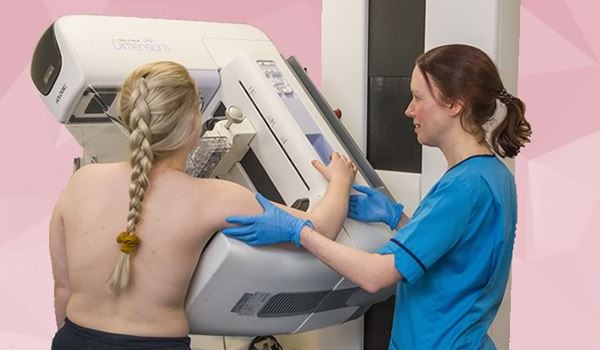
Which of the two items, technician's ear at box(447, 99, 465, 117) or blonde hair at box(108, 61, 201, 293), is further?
technician's ear at box(447, 99, 465, 117)

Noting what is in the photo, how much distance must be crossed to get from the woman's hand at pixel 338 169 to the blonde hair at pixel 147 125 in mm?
532

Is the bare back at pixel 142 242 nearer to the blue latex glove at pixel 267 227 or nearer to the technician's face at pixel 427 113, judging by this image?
the blue latex glove at pixel 267 227

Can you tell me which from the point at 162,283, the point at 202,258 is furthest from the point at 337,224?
the point at 162,283

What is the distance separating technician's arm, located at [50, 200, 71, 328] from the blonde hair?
247 millimetres

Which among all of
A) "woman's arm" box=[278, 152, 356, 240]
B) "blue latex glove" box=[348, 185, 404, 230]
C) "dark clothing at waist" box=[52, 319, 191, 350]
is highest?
"woman's arm" box=[278, 152, 356, 240]

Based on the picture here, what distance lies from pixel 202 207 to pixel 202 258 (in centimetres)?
15

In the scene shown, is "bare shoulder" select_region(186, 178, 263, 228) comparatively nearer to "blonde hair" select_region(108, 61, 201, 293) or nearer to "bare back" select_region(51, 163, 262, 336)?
"bare back" select_region(51, 163, 262, 336)

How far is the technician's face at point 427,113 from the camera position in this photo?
5.41 ft

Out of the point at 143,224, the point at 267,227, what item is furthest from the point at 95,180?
the point at 267,227

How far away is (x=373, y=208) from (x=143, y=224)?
2.43 ft

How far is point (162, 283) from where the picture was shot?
5.12 feet

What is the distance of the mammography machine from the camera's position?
1.74 metres

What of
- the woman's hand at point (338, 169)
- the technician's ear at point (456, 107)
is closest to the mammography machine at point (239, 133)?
the woman's hand at point (338, 169)

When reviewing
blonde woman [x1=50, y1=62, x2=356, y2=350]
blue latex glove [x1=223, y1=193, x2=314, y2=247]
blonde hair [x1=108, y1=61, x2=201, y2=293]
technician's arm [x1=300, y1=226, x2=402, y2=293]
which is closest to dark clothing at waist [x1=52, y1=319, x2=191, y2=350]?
blonde woman [x1=50, y1=62, x2=356, y2=350]
